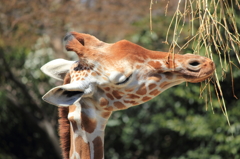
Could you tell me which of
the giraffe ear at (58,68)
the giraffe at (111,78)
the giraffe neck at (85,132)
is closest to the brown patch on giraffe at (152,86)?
the giraffe at (111,78)

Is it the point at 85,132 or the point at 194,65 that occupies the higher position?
the point at 194,65

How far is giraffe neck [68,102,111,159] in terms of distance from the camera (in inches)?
96.6

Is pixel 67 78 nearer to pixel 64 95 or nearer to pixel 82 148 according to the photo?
pixel 64 95

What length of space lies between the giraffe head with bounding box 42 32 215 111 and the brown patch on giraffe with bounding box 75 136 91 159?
0.21m

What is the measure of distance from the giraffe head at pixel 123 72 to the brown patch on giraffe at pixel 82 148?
215 mm

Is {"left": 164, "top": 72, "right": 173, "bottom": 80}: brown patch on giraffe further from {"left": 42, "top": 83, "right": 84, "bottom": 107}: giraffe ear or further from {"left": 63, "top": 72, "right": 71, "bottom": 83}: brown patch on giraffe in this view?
{"left": 63, "top": 72, "right": 71, "bottom": 83}: brown patch on giraffe

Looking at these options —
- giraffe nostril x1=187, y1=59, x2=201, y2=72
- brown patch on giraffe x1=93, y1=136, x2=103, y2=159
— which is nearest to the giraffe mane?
brown patch on giraffe x1=93, y1=136, x2=103, y2=159

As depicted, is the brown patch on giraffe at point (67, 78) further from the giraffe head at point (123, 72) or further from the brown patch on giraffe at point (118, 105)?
the brown patch on giraffe at point (118, 105)

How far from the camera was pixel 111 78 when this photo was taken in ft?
7.93

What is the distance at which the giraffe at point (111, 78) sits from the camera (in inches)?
93.8

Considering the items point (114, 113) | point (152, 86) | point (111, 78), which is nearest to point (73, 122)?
point (111, 78)

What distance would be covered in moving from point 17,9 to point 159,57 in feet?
20.2

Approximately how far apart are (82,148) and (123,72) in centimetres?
50

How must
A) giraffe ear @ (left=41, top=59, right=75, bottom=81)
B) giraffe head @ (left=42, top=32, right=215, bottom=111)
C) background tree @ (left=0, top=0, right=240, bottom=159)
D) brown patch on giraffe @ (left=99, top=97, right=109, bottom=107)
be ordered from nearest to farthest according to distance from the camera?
giraffe head @ (left=42, top=32, right=215, bottom=111) < brown patch on giraffe @ (left=99, top=97, right=109, bottom=107) < giraffe ear @ (left=41, top=59, right=75, bottom=81) < background tree @ (left=0, top=0, right=240, bottom=159)
